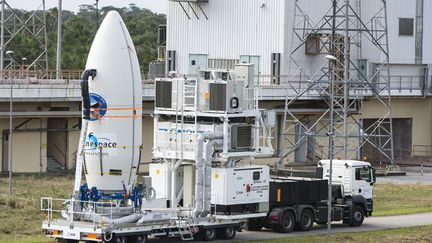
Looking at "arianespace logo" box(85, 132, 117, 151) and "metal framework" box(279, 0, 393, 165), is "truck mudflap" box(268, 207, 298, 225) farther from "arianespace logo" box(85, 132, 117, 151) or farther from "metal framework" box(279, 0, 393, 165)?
"metal framework" box(279, 0, 393, 165)

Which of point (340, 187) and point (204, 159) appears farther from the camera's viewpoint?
point (340, 187)

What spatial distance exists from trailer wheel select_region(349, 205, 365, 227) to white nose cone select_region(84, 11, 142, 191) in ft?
38.1

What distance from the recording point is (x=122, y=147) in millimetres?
41625

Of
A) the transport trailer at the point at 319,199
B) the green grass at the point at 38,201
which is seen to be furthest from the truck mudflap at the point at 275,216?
the green grass at the point at 38,201

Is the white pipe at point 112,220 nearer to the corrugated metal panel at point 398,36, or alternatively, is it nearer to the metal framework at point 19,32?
the metal framework at point 19,32

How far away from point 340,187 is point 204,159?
387 inches

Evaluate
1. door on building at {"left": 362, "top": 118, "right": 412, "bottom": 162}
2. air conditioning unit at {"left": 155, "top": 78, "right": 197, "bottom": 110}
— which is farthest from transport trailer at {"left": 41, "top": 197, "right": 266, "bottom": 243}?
door on building at {"left": 362, "top": 118, "right": 412, "bottom": 162}

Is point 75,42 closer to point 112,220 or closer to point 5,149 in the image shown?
point 5,149

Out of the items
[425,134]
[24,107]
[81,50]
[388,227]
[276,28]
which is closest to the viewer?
[388,227]

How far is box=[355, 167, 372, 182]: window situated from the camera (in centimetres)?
5124

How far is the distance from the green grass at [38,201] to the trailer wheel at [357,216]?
4.58m

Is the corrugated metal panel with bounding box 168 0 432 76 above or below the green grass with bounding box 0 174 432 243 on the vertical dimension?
above

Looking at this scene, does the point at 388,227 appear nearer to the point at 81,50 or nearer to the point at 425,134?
the point at 425,134

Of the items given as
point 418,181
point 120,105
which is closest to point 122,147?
point 120,105
